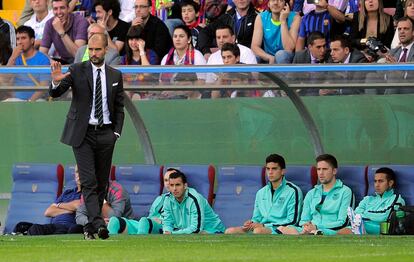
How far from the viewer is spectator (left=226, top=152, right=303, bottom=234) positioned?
16.6 metres

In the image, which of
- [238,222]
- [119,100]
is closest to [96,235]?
[119,100]

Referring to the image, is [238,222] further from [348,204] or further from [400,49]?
[400,49]

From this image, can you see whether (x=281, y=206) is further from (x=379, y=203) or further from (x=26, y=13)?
(x=26, y=13)

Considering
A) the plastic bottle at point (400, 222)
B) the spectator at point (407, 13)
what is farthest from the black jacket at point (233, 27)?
the plastic bottle at point (400, 222)

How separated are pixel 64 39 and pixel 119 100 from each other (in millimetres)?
6344

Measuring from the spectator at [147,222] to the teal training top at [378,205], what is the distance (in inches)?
100

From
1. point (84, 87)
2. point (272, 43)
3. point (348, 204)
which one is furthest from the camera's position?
point (272, 43)

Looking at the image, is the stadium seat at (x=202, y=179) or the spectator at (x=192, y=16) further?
the spectator at (x=192, y=16)

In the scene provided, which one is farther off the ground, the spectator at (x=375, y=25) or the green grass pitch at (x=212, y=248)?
the spectator at (x=375, y=25)

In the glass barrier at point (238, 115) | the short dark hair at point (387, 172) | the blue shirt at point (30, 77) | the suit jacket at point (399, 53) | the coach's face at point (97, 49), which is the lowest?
the short dark hair at point (387, 172)

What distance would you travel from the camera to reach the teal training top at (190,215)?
1667 cm

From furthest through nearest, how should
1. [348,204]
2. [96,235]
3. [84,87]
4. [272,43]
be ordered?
[272,43] < [348,204] < [96,235] < [84,87]

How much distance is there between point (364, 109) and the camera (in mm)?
17141

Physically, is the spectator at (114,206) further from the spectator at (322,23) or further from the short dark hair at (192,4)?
the short dark hair at (192,4)
